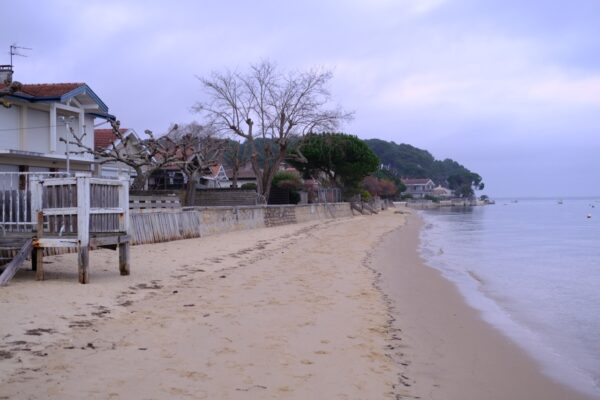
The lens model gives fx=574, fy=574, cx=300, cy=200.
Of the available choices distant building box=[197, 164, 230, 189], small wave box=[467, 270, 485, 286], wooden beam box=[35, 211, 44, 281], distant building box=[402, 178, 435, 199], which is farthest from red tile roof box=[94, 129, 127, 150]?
distant building box=[402, 178, 435, 199]

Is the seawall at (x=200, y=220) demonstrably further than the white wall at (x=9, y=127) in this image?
No

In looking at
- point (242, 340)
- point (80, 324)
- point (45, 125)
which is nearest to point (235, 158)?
point (45, 125)

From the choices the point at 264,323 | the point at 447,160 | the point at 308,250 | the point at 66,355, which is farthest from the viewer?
the point at 447,160

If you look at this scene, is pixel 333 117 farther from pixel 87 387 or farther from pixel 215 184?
pixel 87 387

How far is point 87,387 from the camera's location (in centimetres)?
506

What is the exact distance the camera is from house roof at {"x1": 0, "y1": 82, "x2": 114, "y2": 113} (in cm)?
2392

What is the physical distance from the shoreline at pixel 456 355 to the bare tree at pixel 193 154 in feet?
61.5

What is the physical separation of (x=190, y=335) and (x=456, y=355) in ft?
11.3

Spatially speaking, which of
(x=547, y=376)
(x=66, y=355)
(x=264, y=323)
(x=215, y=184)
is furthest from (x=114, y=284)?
(x=215, y=184)

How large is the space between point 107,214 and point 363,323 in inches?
215

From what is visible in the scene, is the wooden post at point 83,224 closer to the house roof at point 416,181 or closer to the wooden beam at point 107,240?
the wooden beam at point 107,240

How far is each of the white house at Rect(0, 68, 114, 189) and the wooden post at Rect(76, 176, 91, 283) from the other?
46.9 ft

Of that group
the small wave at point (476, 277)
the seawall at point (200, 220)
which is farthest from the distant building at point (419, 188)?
the small wave at point (476, 277)

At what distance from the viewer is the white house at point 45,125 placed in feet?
76.5
